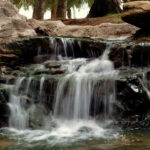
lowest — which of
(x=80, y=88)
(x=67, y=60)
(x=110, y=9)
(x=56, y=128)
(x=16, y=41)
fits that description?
(x=56, y=128)

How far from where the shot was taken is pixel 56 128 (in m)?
6.15

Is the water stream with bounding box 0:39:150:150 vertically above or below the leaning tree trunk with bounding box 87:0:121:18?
below

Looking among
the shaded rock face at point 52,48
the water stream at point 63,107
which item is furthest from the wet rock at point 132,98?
the shaded rock face at point 52,48

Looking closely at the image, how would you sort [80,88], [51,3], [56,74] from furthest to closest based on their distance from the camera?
[51,3] < [56,74] < [80,88]

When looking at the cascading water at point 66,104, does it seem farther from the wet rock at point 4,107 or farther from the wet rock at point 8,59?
the wet rock at point 8,59

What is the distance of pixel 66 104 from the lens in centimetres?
670

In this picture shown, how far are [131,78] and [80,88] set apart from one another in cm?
115

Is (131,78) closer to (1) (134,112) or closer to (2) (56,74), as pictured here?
(1) (134,112)

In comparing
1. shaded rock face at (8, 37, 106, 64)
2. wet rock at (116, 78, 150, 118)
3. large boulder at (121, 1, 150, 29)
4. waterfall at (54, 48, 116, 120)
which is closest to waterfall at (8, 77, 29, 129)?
waterfall at (54, 48, 116, 120)

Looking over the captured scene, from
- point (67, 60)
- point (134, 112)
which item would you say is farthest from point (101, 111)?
point (67, 60)

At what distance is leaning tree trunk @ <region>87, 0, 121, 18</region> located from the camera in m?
16.3

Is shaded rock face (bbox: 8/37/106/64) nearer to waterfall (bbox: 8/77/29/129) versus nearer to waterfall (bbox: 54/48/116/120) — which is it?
waterfall (bbox: 54/48/116/120)

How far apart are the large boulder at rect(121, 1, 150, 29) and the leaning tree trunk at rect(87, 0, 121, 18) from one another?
6005 millimetres

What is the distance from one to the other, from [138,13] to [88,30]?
2952 millimetres
